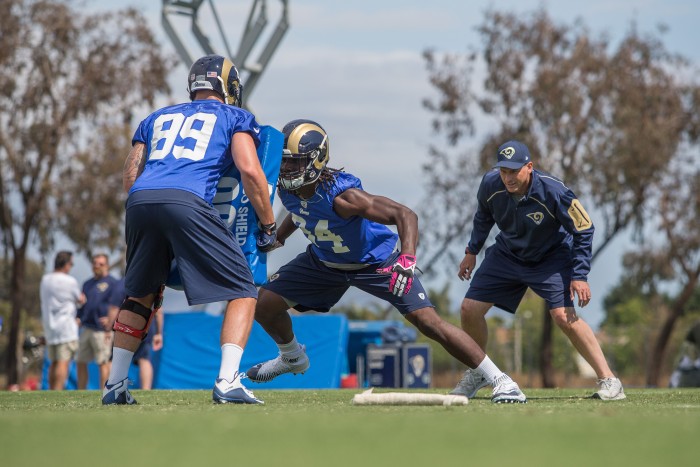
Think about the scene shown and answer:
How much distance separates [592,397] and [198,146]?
3.55m

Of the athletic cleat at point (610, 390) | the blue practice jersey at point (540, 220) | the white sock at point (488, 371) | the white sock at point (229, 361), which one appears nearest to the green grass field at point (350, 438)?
the white sock at point (229, 361)

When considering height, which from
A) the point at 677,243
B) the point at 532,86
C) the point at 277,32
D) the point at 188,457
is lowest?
the point at 188,457

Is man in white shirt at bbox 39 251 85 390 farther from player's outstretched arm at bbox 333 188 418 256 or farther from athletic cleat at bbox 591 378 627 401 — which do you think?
athletic cleat at bbox 591 378 627 401

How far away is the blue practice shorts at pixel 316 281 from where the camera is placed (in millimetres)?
7980

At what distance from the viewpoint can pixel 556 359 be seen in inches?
1592

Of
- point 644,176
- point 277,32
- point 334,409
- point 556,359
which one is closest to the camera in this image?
point 334,409

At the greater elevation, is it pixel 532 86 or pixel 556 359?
pixel 532 86

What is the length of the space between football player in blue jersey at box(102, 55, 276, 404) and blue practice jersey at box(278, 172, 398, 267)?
0.79 meters

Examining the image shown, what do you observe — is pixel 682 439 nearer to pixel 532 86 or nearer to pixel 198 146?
pixel 198 146

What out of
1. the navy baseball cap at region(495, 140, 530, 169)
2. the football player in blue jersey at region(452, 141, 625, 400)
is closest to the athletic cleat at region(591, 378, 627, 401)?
the football player in blue jersey at region(452, 141, 625, 400)

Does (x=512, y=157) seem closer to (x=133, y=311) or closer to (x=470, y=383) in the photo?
(x=470, y=383)

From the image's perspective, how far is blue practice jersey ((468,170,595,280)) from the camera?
794 centimetres

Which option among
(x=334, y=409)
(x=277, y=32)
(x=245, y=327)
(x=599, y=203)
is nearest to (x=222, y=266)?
(x=245, y=327)

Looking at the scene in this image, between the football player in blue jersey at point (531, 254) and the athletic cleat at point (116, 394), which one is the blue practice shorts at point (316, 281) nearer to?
the football player in blue jersey at point (531, 254)
